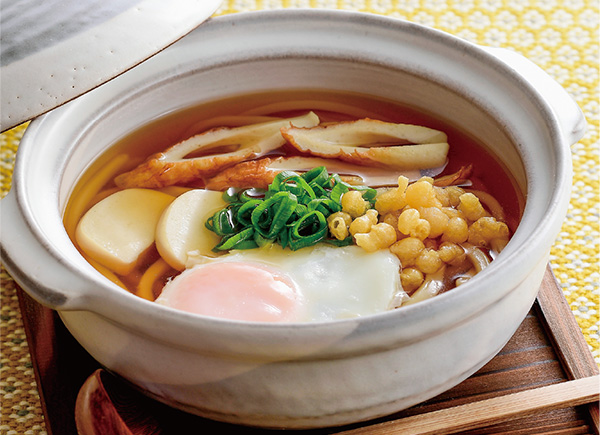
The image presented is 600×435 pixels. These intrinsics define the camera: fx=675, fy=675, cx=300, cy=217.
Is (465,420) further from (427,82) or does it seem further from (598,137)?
(598,137)

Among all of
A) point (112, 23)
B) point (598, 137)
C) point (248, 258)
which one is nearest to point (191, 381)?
point (248, 258)

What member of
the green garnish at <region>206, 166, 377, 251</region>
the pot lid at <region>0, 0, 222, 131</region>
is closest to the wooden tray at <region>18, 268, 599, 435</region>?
the green garnish at <region>206, 166, 377, 251</region>

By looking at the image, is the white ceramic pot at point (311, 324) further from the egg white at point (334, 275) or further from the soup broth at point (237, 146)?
the egg white at point (334, 275)

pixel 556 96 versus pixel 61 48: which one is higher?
pixel 61 48

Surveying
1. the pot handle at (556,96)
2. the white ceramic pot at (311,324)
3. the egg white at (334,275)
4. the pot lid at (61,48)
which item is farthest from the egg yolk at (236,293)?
the pot handle at (556,96)

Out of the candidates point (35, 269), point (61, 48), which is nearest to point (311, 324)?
point (35, 269)

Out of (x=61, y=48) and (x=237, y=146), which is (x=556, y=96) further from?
(x=61, y=48)

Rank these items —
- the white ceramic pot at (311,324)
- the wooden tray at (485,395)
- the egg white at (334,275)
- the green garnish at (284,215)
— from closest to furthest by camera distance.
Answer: the white ceramic pot at (311,324) < the wooden tray at (485,395) < the egg white at (334,275) < the green garnish at (284,215)
